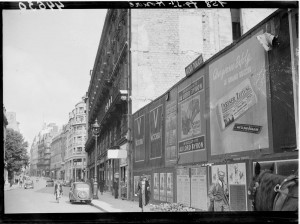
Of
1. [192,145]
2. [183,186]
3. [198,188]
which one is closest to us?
[198,188]

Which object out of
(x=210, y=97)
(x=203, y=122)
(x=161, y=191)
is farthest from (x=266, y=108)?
(x=161, y=191)

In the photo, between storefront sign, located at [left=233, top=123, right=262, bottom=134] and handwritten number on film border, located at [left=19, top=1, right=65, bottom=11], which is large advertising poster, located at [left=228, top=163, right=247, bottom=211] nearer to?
storefront sign, located at [left=233, top=123, right=262, bottom=134]

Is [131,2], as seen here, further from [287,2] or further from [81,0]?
[287,2]

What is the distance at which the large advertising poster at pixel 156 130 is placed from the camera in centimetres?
1655

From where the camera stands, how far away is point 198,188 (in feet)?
41.6

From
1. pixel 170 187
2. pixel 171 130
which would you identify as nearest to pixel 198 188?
pixel 170 187

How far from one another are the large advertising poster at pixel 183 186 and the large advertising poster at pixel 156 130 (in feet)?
7.12

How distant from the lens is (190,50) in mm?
17750

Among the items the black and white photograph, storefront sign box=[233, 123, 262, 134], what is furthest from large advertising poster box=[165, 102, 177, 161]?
storefront sign box=[233, 123, 262, 134]

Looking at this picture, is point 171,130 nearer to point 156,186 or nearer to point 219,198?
point 156,186

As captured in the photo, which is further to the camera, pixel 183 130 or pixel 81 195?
Answer: pixel 183 130

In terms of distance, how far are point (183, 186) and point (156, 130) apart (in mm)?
3328

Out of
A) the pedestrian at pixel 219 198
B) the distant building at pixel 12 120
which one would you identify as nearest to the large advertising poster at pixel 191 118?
the pedestrian at pixel 219 198

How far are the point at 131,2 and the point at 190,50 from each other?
44.9ft
